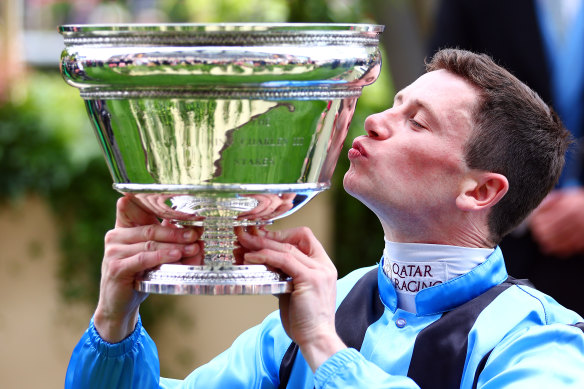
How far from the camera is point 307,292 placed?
1499mm

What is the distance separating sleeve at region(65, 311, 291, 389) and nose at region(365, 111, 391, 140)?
0.41 m

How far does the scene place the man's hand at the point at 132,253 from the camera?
5.02 feet

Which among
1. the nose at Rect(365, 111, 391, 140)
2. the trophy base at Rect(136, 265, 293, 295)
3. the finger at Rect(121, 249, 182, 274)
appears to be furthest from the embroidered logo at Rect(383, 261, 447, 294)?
the finger at Rect(121, 249, 182, 274)

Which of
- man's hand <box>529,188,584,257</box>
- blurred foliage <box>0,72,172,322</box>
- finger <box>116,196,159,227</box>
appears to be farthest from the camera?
blurred foliage <box>0,72,172,322</box>

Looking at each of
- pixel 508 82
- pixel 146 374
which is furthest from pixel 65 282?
pixel 508 82

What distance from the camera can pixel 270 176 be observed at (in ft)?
4.85

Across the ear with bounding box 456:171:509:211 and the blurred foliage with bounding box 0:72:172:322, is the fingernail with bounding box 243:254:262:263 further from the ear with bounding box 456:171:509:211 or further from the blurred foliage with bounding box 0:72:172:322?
the blurred foliage with bounding box 0:72:172:322

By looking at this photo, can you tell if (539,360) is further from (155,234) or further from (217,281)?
(155,234)

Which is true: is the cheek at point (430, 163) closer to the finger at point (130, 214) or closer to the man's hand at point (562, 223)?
the finger at point (130, 214)

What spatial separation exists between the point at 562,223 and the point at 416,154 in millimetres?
1369

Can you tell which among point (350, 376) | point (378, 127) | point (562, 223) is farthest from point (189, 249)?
point (562, 223)

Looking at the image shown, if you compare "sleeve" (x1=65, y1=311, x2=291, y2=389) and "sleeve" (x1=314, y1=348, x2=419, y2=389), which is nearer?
"sleeve" (x1=314, y1=348, x2=419, y2=389)

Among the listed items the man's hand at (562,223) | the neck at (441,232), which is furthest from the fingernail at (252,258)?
the man's hand at (562,223)

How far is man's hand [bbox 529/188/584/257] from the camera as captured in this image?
2953 millimetres
